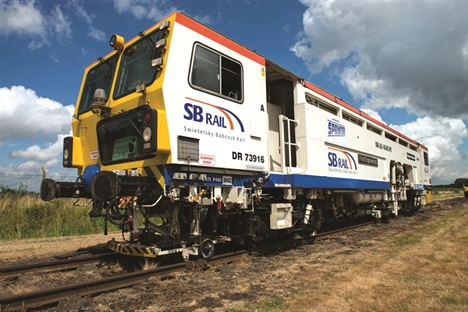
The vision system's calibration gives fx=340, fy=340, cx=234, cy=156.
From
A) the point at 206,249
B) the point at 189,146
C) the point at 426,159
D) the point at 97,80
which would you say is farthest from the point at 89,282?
the point at 426,159

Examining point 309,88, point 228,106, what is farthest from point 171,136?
point 309,88

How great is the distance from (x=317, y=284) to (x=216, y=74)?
3658mm

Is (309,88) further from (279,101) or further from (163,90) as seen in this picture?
(163,90)

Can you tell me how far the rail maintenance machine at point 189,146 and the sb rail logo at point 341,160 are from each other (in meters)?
0.11

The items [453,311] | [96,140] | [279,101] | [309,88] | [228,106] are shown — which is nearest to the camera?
[453,311]

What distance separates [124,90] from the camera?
589cm

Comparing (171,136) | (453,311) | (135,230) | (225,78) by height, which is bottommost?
(453,311)

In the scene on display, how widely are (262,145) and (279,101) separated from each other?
2.59m

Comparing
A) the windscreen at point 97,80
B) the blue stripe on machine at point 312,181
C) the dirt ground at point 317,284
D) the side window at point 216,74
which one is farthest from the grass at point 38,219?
the side window at point 216,74

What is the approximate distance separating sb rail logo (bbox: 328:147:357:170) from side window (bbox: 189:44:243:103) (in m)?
3.52

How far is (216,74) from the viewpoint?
581 cm

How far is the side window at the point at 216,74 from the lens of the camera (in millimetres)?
5469

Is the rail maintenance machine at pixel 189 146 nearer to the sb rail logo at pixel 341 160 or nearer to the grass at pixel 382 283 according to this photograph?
the sb rail logo at pixel 341 160

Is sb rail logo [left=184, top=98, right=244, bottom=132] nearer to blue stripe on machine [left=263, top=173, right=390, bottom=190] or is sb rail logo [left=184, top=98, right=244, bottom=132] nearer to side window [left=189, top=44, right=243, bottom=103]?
side window [left=189, top=44, right=243, bottom=103]
